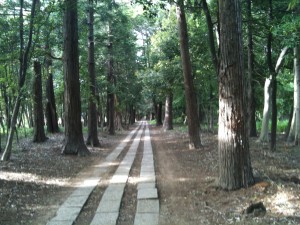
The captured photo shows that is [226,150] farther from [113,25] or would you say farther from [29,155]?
[113,25]

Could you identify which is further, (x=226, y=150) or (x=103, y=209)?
(x=226, y=150)

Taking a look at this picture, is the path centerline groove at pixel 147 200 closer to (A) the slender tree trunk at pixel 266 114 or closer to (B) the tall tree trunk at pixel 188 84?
(B) the tall tree trunk at pixel 188 84

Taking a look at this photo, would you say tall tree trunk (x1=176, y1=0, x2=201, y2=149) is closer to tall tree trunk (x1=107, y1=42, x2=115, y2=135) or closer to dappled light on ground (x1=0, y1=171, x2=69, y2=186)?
dappled light on ground (x1=0, y1=171, x2=69, y2=186)

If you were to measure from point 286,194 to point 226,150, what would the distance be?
155cm

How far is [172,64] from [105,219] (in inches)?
826

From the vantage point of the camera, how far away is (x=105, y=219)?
21.8 feet

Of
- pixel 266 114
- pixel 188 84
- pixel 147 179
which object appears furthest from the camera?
pixel 266 114

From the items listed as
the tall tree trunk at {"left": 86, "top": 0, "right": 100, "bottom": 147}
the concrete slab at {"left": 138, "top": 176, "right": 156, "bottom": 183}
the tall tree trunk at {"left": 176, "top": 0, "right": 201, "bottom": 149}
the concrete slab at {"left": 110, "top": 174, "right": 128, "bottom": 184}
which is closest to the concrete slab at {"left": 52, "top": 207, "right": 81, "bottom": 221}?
the concrete slab at {"left": 110, "top": 174, "right": 128, "bottom": 184}

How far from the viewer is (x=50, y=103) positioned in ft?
91.2

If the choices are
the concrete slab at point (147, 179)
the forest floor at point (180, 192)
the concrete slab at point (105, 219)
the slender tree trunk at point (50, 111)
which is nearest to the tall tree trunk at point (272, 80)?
the forest floor at point (180, 192)

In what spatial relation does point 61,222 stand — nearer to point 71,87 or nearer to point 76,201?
point 76,201

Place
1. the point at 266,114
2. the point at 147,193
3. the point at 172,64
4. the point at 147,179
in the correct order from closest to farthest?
the point at 147,193 → the point at 147,179 → the point at 266,114 → the point at 172,64

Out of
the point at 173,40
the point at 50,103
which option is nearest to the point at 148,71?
the point at 173,40

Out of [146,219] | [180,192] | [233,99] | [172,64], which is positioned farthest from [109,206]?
[172,64]
